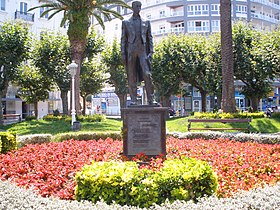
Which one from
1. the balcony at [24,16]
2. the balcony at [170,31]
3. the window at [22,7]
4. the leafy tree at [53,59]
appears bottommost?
the leafy tree at [53,59]

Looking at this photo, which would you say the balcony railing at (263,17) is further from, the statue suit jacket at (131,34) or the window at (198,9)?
the statue suit jacket at (131,34)

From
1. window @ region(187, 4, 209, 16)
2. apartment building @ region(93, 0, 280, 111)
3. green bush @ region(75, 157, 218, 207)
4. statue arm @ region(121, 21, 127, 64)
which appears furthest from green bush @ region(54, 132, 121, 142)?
window @ region(187, 4, 209, 16)

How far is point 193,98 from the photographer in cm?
4759

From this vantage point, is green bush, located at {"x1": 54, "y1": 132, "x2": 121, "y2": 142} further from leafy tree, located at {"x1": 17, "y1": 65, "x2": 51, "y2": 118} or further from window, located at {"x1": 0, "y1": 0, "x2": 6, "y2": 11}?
window, located at {"x1": 0, "y1": 0, "x2": 6, "y2": 11}

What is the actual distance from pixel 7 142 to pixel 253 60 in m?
20.0

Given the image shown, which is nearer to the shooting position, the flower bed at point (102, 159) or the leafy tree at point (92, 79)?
the flower bed at point (102, 159)

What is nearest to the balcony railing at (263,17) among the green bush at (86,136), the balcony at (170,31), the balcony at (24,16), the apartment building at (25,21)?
the balcony at (170,31)

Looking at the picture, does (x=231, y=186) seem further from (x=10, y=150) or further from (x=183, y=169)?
(x=10, y=150)

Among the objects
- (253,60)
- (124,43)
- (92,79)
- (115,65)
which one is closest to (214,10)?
(115,65)

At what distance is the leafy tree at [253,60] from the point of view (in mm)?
23203

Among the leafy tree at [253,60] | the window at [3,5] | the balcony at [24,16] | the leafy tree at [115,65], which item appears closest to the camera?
the leafy tree at [253,60]

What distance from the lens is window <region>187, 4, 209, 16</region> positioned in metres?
47.9

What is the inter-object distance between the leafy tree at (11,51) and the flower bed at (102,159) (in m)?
15.8

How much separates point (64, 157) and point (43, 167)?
138 cm
